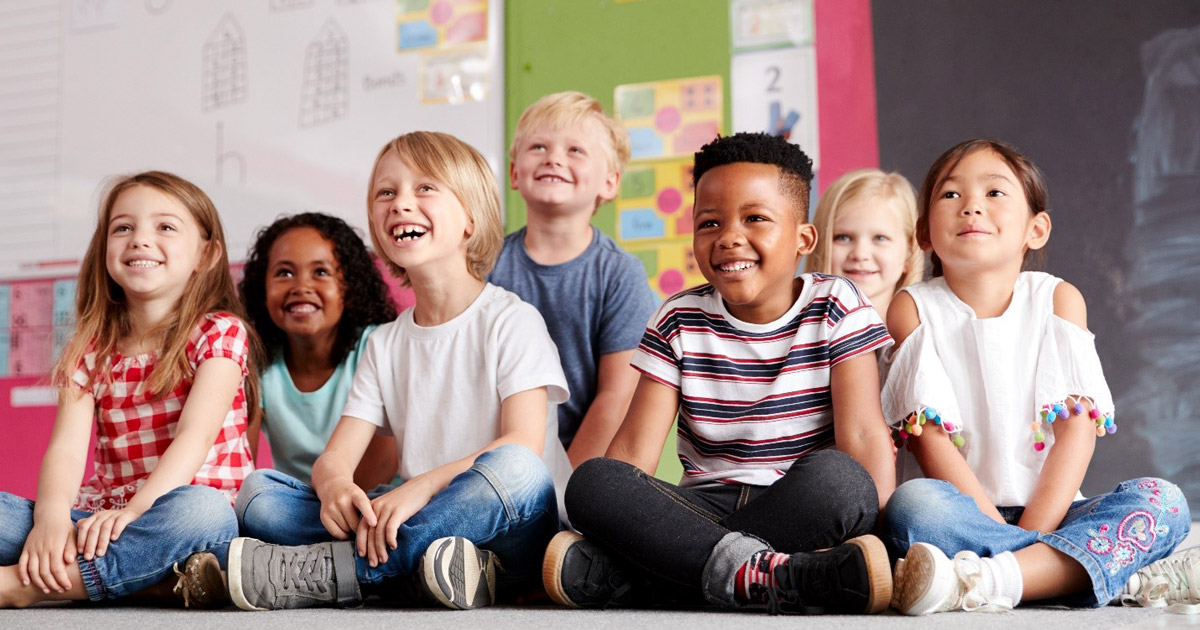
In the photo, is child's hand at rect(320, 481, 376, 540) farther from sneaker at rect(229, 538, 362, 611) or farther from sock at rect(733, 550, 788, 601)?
sock at rect(733, 550, 788, 601)

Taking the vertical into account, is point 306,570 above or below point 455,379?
below

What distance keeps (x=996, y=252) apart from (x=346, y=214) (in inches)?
69.3

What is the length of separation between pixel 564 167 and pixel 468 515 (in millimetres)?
834

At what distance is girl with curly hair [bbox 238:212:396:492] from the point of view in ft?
5.57

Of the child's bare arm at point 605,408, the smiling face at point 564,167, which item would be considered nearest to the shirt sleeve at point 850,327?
the child's bare arm at point 605,408

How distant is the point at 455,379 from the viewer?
1.44 metres

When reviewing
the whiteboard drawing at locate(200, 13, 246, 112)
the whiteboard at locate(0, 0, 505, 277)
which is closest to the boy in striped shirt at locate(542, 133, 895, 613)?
the whiteboard at locate(0, 0, 505, 277)

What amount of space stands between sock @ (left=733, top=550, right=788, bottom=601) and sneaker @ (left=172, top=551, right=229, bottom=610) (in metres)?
0.58

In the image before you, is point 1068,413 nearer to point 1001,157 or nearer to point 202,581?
point 1001,157

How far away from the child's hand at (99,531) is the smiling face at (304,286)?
1.74 feet

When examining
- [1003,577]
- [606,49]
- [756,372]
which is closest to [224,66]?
[606,49]

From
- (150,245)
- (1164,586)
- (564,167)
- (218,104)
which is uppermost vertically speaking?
(218,104)

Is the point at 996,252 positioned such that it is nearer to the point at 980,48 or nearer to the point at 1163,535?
the point at 1163,535

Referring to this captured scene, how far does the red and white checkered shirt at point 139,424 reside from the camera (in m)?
1.47
